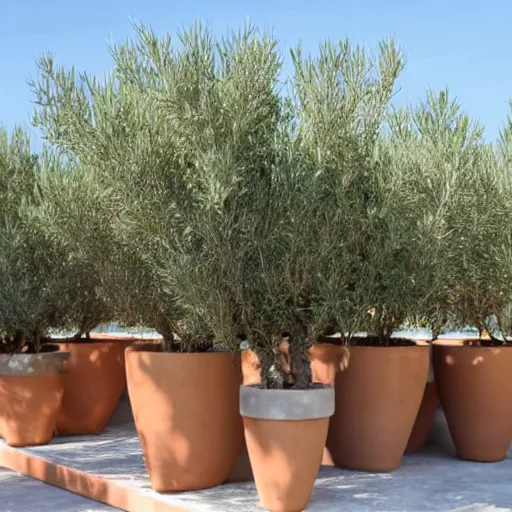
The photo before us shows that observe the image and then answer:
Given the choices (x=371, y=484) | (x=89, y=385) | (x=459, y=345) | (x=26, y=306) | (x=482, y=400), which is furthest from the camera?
(x=89, y=385)

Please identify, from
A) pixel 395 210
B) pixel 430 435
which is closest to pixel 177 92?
pixel 395 210

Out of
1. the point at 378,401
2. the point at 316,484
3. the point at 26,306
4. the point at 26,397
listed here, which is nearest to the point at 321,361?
the point at 378,401

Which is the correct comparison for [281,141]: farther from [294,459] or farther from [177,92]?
[294,459]

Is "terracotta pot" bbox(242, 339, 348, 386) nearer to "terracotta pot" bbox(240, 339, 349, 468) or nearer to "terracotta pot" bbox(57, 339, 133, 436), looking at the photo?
"terracotta pot" bbox(240, 339, 349, 468)

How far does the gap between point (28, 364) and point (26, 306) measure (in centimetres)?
60

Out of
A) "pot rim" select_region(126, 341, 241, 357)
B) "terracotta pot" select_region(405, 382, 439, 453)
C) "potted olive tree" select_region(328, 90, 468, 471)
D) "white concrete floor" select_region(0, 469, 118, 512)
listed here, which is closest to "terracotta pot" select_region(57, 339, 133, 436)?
"white concrete floor" select_region(0, 469, 118, 512)

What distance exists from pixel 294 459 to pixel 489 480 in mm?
1971

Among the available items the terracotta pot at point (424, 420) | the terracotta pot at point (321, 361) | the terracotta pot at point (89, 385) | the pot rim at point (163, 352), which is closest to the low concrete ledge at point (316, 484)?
the terracotta pot at point (424, 420)

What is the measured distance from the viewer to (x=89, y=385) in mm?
8992

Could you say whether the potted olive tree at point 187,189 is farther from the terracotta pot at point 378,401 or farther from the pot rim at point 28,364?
the pot rim at point 28,364

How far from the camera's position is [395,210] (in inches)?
249

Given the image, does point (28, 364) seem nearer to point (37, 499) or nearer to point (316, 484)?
point (37, 499)

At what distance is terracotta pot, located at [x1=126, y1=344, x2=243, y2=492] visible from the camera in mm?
6344

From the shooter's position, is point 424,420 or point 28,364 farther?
point 28,364
